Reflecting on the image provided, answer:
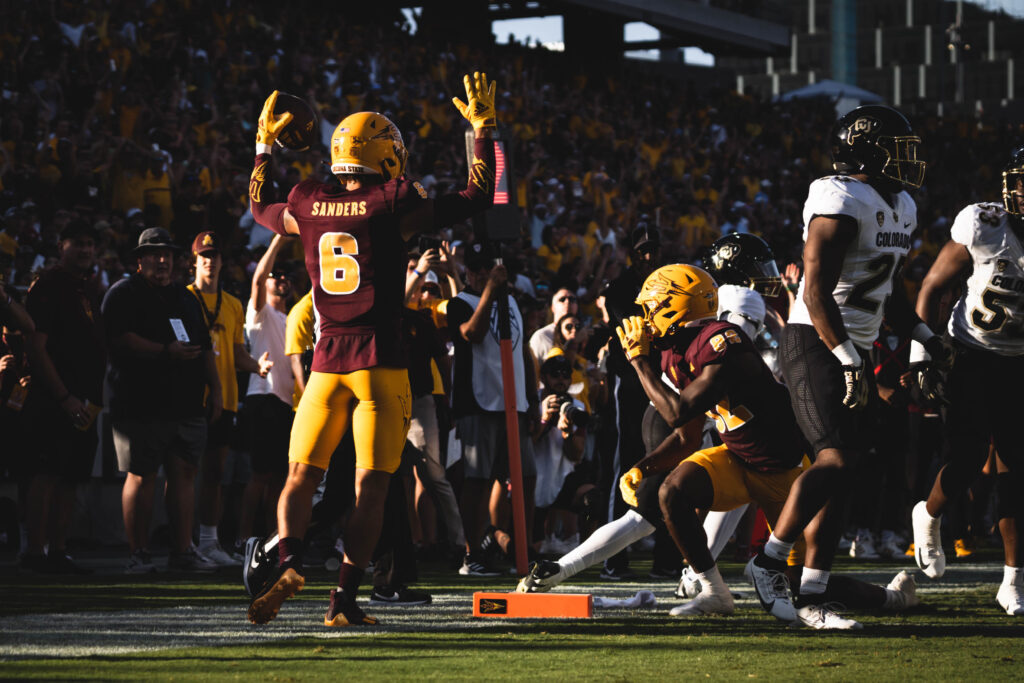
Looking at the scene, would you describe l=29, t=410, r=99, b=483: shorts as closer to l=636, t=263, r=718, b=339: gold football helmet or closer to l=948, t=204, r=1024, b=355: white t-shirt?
l=636, t=263, r=718, b=339: gold football helmet

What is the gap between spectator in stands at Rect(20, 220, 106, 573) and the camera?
28.4 ft

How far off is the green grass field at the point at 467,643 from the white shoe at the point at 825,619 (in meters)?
0.08

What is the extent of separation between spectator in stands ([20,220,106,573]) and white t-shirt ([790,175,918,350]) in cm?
486

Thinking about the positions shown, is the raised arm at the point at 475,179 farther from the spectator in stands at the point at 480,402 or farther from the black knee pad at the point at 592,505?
the black knee pad at the point at 592,505

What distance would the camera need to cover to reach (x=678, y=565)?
8.78 meters

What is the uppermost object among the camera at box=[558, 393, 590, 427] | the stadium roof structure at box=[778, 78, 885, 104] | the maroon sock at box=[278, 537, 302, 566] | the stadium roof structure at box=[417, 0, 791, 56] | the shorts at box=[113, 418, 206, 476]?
the stadium roof structure at box=[417, 0, 791, 56]

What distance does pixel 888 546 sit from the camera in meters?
10.9

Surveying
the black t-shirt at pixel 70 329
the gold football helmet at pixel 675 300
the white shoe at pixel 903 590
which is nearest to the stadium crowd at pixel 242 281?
the black t-shirt at pixel 70 329

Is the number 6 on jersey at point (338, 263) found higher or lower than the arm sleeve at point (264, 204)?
lower

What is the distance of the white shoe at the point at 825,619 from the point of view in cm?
571

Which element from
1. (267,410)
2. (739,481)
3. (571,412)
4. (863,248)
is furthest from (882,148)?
(267,410)

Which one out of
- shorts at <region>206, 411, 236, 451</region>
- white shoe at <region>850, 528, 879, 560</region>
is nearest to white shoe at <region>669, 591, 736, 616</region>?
shorts at <region>206, 411, 236, 451</region>

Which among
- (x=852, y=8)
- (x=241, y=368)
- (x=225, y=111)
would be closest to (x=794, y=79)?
(x=852, y=8)

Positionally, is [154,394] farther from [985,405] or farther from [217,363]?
[985,405]
